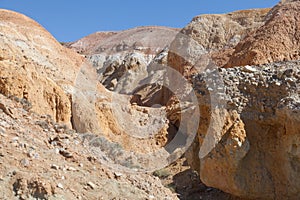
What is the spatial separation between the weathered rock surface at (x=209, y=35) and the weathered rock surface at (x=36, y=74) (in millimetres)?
6308

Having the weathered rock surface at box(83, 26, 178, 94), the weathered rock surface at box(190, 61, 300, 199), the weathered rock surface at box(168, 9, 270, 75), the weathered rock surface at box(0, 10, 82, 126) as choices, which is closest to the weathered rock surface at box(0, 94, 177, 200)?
the weathered rock surface at box(190, 61, 300, 199)

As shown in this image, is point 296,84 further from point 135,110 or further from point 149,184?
point 135,110

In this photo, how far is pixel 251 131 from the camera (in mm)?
9445

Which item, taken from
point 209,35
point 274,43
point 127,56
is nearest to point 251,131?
point 274,43

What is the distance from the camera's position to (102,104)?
17547mm

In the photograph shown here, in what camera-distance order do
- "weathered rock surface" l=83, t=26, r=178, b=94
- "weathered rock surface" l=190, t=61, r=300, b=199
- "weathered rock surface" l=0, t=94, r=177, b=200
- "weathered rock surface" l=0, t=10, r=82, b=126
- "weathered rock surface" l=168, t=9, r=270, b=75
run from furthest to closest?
"weathered rock surface" l=83, t=26, r=178, b=94, "weathered rock surface" l=168, t=9, r=270, b=75, "weathered rock surface" l=0, t=10, r=82, b=126, "weathered rock surface" l=190, t=61, r=300, b=199, "weathered rock surface" l=0, t=94, r=177, b=200

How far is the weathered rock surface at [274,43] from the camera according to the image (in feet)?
49.5

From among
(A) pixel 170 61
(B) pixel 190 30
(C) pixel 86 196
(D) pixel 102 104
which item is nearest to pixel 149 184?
(C) pixel 86 196

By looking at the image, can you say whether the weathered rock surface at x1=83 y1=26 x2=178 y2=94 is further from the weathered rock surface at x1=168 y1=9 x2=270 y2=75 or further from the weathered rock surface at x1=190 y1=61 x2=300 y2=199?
the weathered rock surface at x1=190 y1=61 x2=300 y2=199

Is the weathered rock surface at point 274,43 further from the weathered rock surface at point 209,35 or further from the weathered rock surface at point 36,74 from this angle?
the weathered rock surface at point 36,74

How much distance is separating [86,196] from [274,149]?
205 inches

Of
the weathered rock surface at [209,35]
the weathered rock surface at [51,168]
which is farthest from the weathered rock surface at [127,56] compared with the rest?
the weathered rock surface at [51,168]

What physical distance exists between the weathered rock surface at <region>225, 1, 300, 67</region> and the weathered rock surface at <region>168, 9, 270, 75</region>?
433 centimetres

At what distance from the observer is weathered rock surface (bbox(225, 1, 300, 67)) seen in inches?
594
